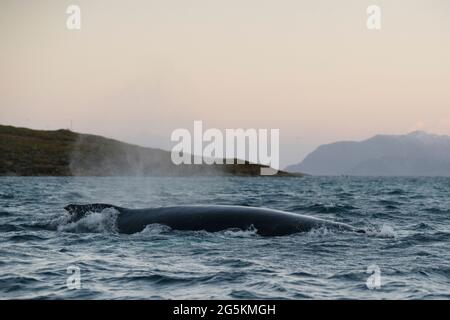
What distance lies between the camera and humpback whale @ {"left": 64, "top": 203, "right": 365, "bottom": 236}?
703 inches

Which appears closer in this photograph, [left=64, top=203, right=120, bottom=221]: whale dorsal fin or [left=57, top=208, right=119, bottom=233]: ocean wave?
[left=57, top=208, right=119, bottom=233]: ocean wave

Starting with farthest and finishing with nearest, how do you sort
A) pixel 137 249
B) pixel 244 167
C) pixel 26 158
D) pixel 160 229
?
1. pixel 244 167
2. pixel 26 158
3. pixel 160 229
4. pixel 137 249

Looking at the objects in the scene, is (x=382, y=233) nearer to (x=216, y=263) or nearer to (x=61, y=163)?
(x=216, y=263)

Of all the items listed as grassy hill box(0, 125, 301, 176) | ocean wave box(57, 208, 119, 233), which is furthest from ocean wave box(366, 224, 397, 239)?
grassy hill box(0, 125, 301, 176)

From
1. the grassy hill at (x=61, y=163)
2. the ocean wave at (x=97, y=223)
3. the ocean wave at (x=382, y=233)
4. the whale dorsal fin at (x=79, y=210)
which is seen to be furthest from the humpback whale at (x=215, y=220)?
the grassy hill at (x=61, y=163)

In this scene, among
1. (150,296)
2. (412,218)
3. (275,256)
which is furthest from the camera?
(412,218)

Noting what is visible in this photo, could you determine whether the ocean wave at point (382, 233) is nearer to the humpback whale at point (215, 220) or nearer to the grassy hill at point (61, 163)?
the humpback whale at point (215, 220)

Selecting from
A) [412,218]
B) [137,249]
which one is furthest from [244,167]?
[137,249]

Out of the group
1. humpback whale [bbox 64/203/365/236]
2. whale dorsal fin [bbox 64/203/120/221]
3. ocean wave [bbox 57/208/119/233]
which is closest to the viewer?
humpback whale [bbox 64/203/365/236]

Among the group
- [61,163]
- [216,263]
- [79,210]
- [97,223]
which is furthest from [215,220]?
[61,163]

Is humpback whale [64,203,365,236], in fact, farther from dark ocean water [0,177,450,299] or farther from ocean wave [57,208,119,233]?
dark ocean water [0,177,450,299]
